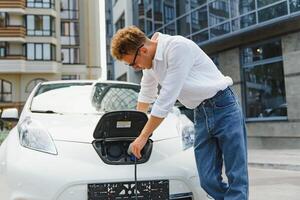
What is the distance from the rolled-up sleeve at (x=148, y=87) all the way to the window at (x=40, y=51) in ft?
147

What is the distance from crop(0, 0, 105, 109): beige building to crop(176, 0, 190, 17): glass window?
28.8 metres

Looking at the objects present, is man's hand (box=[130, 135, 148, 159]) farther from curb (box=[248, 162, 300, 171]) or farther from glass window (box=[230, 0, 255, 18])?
glass window (box=[230, 0, 255, 18])

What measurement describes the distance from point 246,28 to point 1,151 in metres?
11.8

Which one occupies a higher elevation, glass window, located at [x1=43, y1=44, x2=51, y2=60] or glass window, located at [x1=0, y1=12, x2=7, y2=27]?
glass window, located at [x1=0, y1=12, x2=7, y2=27]

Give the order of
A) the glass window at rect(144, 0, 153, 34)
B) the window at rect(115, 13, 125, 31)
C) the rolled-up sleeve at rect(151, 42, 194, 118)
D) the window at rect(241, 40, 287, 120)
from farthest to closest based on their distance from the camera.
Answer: the window at rect(115, 13, 125, 31), the glass window at rect(144, 0, 153, 34), the window at rect(241, 40, 287, 120), the rolled-up sleeve at rect(151, 42, 194, 118)

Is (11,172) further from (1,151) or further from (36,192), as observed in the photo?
(1,151)

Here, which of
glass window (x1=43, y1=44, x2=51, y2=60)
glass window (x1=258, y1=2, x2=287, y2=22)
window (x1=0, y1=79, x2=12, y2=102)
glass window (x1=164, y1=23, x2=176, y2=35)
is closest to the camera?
glass window (x1=258, y1=2, x2=287, y2=22)

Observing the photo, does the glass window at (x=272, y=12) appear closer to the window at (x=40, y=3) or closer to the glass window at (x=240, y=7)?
the glass window at (x=240, y=7)

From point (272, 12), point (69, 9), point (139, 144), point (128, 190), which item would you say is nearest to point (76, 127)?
point (128, 190)

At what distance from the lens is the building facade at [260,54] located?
13.5 metres

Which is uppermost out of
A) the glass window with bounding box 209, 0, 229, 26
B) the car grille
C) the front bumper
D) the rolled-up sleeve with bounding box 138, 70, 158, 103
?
the glass window with bounding box 209, 0, 229, 26

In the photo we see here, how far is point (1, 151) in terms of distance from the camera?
156 inches

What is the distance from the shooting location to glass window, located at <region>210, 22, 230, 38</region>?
619 inches

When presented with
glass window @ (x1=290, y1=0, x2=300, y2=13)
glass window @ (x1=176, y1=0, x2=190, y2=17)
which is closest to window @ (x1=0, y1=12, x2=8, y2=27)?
glass window @ (x1=176, y1=0, x2=190, y2=17)
